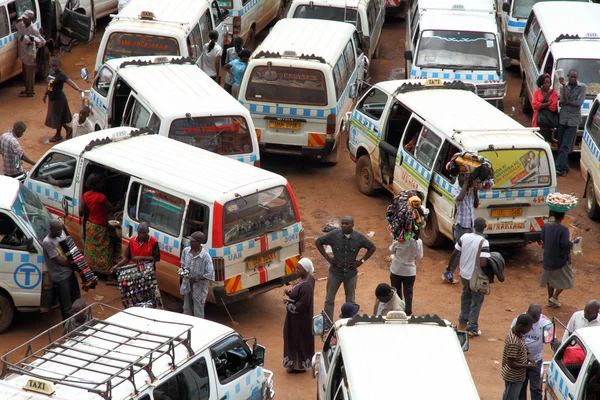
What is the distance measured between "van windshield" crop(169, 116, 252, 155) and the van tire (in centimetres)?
253

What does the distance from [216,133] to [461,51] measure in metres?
6.15

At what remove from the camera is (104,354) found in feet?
24.6

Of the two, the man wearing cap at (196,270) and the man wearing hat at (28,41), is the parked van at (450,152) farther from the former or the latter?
the man wearing hat at (28,41)

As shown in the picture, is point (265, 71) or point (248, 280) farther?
point (265, 71)

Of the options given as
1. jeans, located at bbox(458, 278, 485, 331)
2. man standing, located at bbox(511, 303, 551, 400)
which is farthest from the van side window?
man standing, located at bbox(511, 303, 551, 400)

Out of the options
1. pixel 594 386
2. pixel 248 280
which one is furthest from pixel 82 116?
pixel 594 386

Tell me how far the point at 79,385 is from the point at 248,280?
4.05m

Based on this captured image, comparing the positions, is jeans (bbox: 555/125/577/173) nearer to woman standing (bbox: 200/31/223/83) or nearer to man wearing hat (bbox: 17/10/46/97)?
woman standing (bbox: 200/31/223/83)

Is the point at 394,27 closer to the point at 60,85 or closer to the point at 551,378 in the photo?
the point at 60,85

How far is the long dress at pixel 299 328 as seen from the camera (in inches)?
388

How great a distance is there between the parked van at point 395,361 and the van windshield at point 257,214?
2.77m

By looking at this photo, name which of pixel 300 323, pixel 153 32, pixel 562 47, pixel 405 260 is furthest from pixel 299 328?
pixel 562 47

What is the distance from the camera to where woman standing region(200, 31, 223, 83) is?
1761 centimetres

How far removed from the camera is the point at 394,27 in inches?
979
